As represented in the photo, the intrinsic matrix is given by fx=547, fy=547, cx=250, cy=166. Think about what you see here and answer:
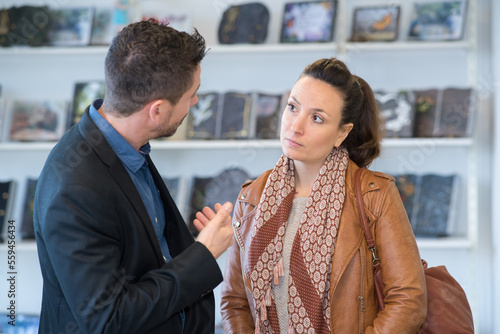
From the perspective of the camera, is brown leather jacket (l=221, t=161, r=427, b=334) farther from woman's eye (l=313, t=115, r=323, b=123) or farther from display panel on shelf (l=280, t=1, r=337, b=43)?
display panel on shelf (l=280, t=1, r=337, b=43)

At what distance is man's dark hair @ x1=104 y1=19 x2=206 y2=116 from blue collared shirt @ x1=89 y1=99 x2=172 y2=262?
0.06 m

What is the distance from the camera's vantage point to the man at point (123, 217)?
1.23 metres

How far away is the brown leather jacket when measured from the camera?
1.60m

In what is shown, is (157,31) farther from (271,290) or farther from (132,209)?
(271,290)

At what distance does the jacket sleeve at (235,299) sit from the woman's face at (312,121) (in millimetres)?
315

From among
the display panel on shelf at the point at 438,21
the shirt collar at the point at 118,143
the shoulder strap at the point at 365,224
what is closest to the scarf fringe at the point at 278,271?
the shoulder strap at the point at 365,224

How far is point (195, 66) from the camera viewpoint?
1.47 meters

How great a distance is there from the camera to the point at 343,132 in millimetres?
1831

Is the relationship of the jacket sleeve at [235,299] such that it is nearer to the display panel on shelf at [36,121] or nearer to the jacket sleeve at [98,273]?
the jacket sleeve at [98,273]

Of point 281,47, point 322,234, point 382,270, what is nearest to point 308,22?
point 281,47

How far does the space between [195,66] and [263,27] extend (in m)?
2.06

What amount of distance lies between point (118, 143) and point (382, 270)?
854 mm

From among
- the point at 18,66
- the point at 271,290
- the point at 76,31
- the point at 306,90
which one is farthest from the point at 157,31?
the point at 18,66

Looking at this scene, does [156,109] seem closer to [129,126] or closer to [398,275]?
[129,126]
